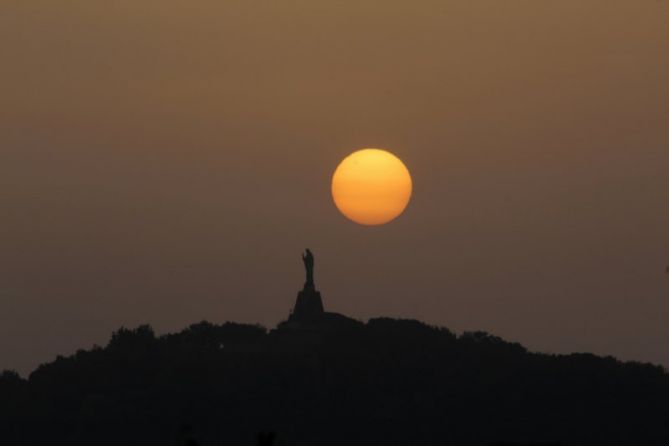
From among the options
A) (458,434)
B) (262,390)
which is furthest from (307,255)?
(458,434)

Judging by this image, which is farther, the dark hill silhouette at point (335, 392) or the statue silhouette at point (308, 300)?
the statue silhouette at point (308, 300)

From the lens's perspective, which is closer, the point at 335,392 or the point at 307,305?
the point at 335,392

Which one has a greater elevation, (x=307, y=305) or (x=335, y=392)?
(x=307, y=305)

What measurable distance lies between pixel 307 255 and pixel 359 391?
839cm

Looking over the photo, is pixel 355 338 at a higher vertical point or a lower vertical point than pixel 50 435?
higher

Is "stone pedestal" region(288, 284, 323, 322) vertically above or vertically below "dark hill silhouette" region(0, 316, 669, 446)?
above

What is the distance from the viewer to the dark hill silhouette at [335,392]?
4250 inches

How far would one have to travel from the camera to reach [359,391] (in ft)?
393

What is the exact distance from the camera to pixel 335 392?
120m

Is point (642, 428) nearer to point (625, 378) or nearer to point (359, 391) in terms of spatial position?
point (625, 378)

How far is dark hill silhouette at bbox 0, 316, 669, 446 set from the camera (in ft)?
354

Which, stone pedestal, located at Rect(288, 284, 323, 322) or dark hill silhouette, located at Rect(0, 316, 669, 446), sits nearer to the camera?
dark hill silhouette, located at Rect(0, 316, 669, 446)

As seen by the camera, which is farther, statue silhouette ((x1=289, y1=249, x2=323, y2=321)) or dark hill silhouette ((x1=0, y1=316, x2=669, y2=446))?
statue silhouette ((x1=289, y1=249, x2=323, y2=321))

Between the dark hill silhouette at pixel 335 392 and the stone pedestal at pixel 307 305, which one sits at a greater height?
the stone pedestal at pixel 307 305
